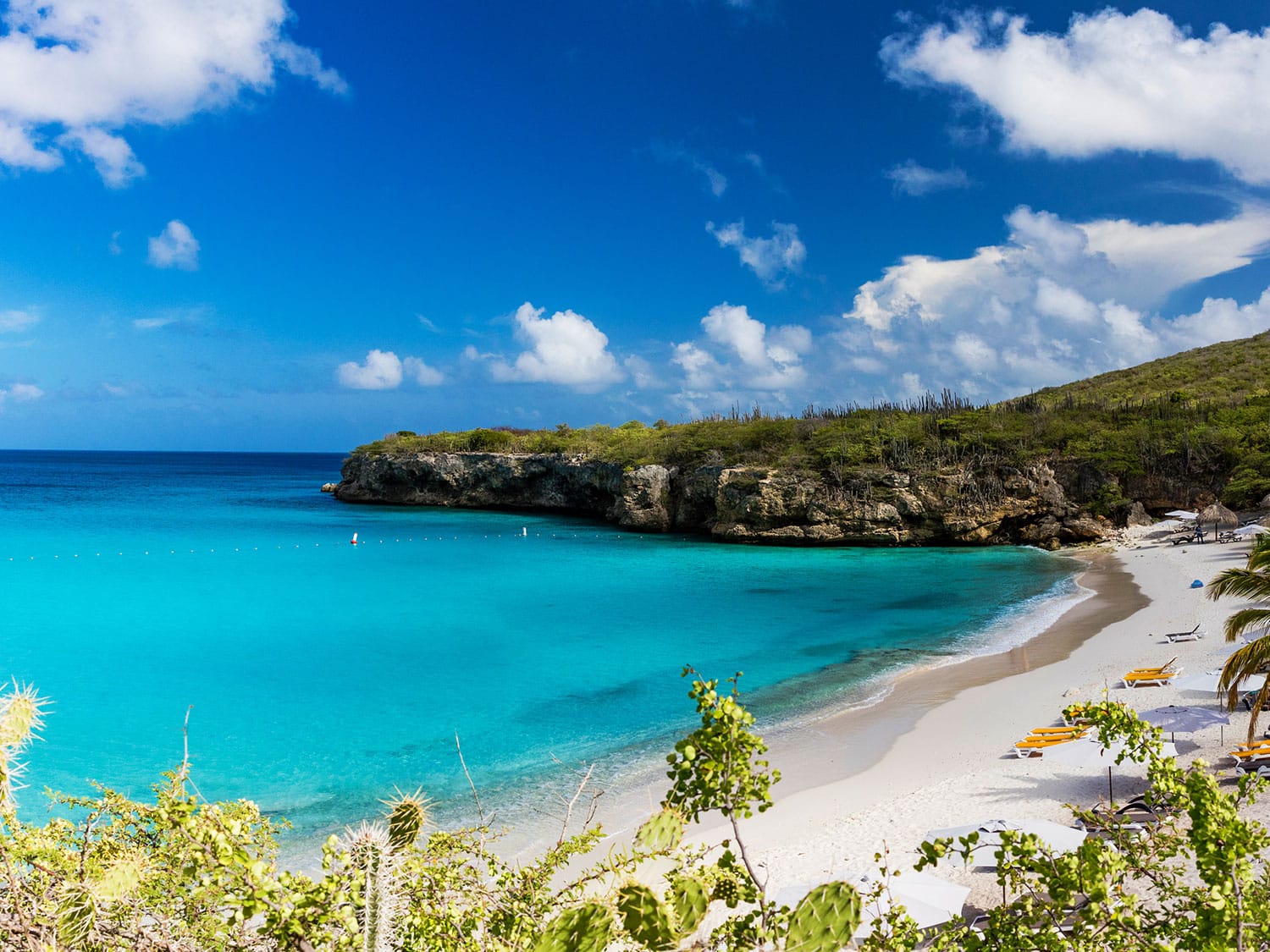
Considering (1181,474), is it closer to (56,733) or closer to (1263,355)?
(1263,355)

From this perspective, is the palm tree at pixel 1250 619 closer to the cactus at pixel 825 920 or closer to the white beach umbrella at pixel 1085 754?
the white beach umbrella at pixel 1085 754

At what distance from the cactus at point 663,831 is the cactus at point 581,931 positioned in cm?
40

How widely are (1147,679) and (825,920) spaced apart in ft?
57.3

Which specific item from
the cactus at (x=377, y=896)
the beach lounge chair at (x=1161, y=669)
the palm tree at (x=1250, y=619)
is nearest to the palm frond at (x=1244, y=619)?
the palm tree at (x=1250, y=619)

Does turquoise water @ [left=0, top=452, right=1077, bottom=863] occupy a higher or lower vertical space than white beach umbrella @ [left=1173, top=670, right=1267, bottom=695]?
lower

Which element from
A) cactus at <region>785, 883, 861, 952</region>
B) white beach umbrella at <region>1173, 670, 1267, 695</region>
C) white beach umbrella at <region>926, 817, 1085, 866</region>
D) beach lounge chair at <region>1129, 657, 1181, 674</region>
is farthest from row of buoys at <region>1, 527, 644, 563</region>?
cactus at <region>785, 883, 861, 952</region>

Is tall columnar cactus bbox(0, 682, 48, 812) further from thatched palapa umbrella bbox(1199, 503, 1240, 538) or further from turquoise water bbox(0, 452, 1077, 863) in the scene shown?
thatched palapa umbrella bbox(1199, 503, 1240, 538)

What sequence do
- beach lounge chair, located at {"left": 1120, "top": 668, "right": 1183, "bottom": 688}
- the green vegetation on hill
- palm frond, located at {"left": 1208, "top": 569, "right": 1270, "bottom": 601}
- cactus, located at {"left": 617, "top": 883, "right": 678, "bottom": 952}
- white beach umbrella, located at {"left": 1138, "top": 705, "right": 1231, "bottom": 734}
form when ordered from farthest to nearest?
the green vegetation on hill → beach lounge chair, located at {"left": 1120, "top": 668, "right": 1183, "bottom": 688} → white beach umbrella, located at {"left": 1138, "top": 705, "right": 1231, "bottom": 734} → palm frond, located at {"left": 1208, "top": 569, "right": 1270, "bottom": 601} → cactus, located at {"left": 617, "top": 883, "right": 678, "bottom": 952}

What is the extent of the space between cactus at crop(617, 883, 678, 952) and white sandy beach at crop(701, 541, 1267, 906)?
13.4 feet

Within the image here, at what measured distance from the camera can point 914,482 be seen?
4569 centimetres

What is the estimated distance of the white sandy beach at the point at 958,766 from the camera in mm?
10250

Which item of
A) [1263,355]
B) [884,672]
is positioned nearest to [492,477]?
[884,672]

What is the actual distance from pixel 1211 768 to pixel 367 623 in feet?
79.8

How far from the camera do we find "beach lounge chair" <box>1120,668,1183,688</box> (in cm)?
1654
